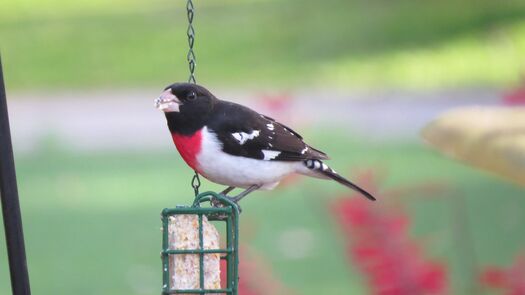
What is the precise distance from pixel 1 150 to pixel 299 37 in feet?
50.8

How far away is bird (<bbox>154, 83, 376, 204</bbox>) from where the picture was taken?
12.2ft

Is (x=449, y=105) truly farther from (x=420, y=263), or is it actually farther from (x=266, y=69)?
(x=420, y=263)

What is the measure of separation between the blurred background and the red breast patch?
798mm

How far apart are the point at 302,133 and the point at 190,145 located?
717cm

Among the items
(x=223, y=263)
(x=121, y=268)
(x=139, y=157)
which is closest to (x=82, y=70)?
(x=139, y=157)

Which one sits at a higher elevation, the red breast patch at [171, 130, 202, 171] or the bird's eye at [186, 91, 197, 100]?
the bird's eye at [186, 91, 197, 100]

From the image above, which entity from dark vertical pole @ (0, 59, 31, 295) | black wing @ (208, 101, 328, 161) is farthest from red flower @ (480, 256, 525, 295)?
dark vertical pole @ (0, 59, 31, 295)

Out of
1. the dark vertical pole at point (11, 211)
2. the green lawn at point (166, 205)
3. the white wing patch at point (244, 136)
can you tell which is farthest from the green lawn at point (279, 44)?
the dark vertical pole at point (11, 211)

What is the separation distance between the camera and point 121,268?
8.63 m

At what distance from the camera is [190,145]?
12.3 feet

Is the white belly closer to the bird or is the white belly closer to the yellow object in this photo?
the bird

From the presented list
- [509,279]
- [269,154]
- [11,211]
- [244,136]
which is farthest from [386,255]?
[11,211]

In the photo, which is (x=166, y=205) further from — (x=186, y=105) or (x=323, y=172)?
(x=186, y=105)

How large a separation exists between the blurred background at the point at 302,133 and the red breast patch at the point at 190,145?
31.4 inches
